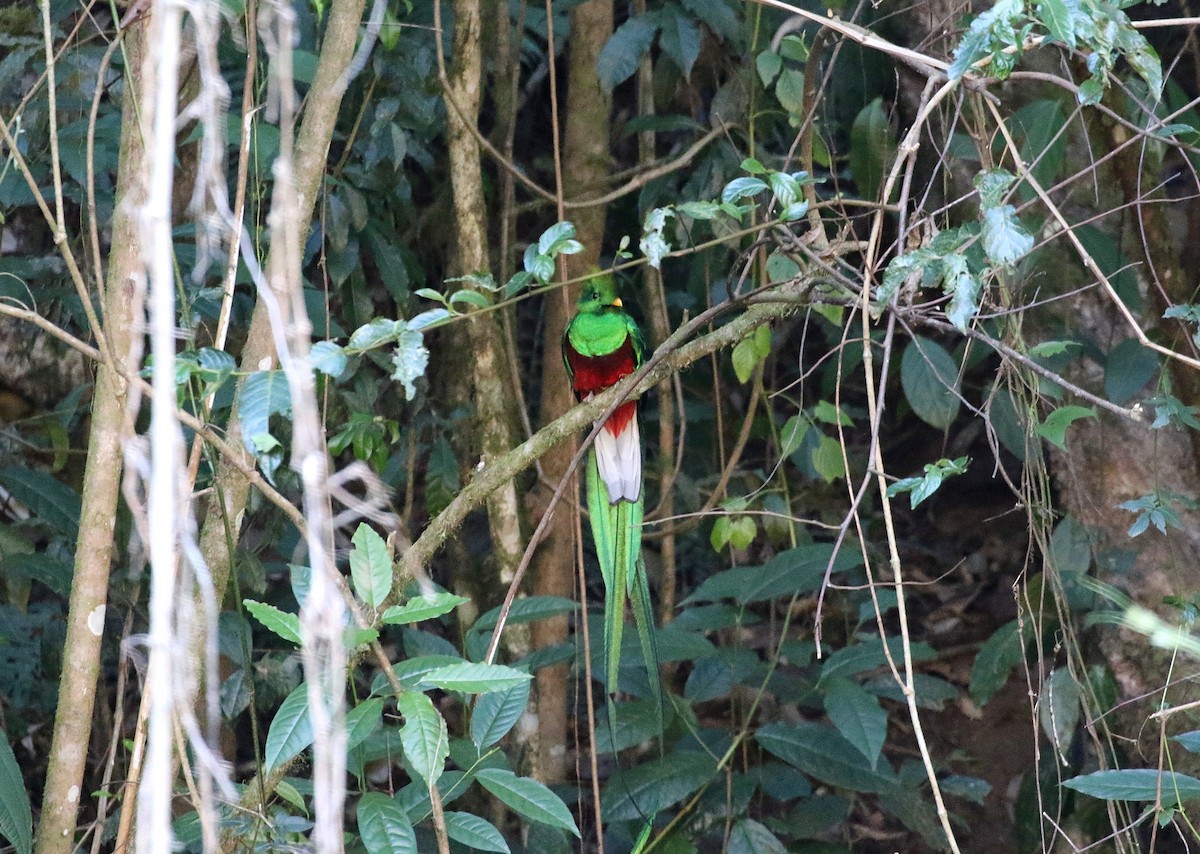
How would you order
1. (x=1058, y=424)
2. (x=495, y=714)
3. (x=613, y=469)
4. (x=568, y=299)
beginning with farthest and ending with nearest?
(x=568, y=299) → (x=613, y=469) → (x=1058, y=424) → (x=495, y=714)

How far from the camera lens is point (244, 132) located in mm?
1589

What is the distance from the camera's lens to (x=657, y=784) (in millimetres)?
2039

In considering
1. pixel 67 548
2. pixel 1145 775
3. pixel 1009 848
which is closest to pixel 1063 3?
pixel 1145 775

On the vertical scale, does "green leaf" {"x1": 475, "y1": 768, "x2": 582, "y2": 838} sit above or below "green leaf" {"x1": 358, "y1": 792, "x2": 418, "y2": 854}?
below

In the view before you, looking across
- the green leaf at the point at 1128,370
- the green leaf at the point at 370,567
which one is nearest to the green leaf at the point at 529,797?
the green leaf at the point at 370,567

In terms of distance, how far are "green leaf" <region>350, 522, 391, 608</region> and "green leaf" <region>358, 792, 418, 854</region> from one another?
28 centimetres

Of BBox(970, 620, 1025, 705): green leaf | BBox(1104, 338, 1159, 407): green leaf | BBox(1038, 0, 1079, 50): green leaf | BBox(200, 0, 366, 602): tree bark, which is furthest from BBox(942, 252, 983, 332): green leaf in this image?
BBox(970, 620, 1025, 705): green leaf

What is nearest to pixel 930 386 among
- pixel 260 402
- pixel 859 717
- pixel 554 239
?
pixel 859 717

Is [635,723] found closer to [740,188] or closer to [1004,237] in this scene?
[740,188]

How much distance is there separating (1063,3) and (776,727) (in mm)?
1445

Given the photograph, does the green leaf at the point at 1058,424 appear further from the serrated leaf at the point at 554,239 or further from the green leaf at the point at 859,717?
the serrated leaf at the point at 554,239

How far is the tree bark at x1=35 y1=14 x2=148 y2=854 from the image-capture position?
5.01ft

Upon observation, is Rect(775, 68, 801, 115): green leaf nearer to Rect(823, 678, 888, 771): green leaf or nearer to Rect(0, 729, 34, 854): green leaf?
Rect(823, 678, 888, 771): green leaf

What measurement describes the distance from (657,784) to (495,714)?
631 mm
